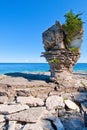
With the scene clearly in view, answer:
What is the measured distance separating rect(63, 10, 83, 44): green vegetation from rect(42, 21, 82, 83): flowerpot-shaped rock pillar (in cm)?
23

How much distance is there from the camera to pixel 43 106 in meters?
7.24

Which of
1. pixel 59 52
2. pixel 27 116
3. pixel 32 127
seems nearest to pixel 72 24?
pixel 59 52

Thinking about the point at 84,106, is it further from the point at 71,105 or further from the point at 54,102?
the point at 54,102

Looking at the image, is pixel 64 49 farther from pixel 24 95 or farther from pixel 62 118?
pixel 62 118

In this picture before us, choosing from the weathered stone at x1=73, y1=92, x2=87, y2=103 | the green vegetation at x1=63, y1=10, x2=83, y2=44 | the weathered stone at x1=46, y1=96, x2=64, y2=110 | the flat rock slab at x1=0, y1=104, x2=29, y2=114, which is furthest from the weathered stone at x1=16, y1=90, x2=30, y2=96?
the green vegetation at x1=63, y1=10, x2=83, y2=44

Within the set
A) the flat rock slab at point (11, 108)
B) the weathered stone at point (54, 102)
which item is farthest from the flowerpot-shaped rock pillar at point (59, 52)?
the flat rock slab at point (11, 108)

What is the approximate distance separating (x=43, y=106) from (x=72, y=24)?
4.32m

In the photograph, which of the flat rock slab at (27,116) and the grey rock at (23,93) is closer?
the flat rock slab at (27,116)

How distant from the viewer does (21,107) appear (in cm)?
677

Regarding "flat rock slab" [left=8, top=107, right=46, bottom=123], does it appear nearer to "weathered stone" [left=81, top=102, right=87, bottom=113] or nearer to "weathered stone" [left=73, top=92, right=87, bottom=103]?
"weathered stone" [left=81, top=102, right=87, bottom=113]

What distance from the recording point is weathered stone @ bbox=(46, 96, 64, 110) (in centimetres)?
720

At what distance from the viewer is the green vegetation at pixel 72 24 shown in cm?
943

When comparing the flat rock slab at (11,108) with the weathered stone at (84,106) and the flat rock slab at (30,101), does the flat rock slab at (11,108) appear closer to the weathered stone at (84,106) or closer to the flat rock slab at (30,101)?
the flat rock slab at (30,101)

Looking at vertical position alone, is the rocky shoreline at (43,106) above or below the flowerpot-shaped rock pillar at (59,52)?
below
